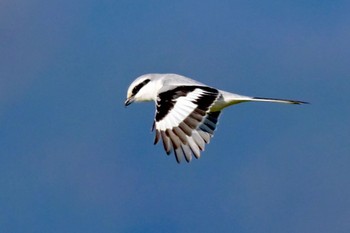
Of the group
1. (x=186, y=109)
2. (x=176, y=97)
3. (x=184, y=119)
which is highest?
(x=176, y=97)

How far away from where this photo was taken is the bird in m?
15.7

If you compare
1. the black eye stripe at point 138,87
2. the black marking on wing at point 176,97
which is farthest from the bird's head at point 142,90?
the black marking on wing at point 176,97

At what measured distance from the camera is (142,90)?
60.6ft

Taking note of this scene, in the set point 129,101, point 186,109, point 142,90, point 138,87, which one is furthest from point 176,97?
point 129,101

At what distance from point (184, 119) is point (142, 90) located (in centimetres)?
268

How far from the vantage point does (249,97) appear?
1719 cm

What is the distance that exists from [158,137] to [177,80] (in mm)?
2110

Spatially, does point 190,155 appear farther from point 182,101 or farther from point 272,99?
point 272,99

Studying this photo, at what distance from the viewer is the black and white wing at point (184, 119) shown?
51.3ft

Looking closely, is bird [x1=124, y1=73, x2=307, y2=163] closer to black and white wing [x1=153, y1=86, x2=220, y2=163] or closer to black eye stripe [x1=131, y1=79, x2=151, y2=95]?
black and white wing [x1=153, y1=86, x2=220, y2=163]

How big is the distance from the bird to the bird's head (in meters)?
0.02

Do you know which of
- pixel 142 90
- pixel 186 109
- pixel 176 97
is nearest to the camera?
pixel 186 109

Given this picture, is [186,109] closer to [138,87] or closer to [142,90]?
[142,90]

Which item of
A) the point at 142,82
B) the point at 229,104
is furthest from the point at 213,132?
the point at 142,82
